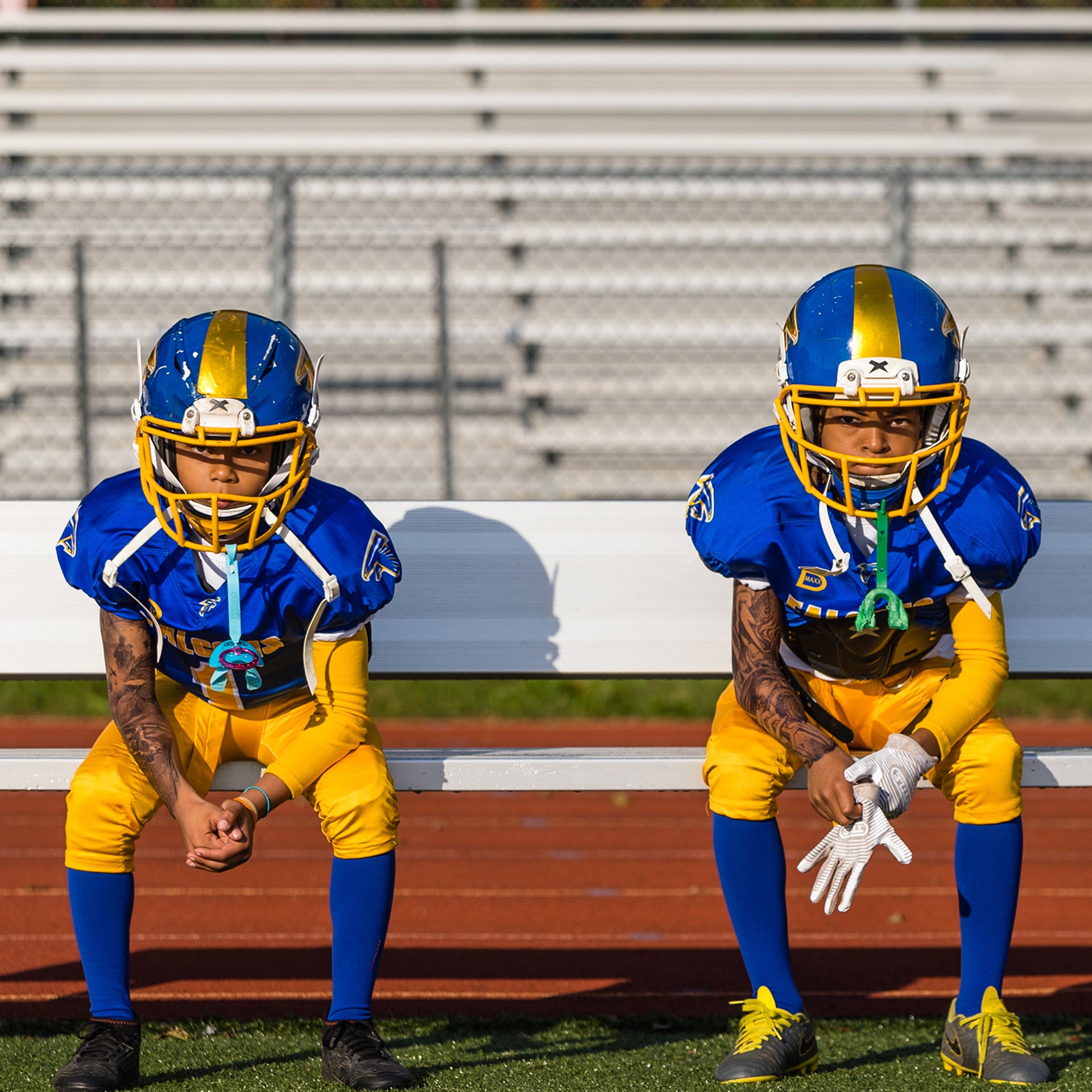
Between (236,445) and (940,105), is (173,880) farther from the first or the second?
(940,105)

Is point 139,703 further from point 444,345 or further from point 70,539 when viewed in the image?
point 444,345

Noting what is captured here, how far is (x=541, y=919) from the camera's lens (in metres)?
3.87

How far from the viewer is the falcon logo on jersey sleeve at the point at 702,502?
2648 millimetres

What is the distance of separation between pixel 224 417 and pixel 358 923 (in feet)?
2.77

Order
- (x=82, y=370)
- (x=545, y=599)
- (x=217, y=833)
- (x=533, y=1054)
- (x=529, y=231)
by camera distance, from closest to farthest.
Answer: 1. (x=217, y=833)
2. (x=533, y=1054)
3. (x=545, y=599)
4. (x=82, y=370)
5. (x=529, y=231)

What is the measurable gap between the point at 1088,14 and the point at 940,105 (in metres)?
1.17

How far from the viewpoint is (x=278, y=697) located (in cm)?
273

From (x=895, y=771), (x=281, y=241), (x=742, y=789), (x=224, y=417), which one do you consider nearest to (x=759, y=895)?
(x=742, y=789)

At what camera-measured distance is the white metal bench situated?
2998 mm

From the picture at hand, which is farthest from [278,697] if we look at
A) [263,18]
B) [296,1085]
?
[263,18]

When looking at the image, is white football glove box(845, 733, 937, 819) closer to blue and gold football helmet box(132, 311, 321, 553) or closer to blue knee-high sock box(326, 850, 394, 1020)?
blue knee-high sock box(326, 850, 394, 1020)

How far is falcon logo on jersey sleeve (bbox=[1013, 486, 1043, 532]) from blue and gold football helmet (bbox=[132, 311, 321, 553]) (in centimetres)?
23

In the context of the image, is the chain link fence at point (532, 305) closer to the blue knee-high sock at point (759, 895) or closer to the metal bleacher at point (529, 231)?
the metal bleacher at point (529, 231)

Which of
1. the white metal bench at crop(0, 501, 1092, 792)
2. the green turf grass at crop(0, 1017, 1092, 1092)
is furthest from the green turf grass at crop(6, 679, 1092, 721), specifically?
the green turf grass at crop(0, 1017, 1092, 1092)
